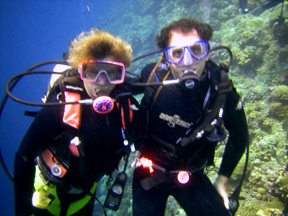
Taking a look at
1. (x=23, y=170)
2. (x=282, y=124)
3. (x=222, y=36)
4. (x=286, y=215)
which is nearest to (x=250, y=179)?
(x=286, y=215)

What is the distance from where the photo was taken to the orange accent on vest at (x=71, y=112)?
1.92m

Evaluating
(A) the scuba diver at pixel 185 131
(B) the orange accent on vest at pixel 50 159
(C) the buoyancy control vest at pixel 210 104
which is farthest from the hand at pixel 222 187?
(B) the orange accent on vest at pixel 50 159

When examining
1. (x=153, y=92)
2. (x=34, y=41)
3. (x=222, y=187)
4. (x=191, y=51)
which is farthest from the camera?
(x=34, y=41)

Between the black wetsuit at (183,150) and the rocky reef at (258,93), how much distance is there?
9.81 feet

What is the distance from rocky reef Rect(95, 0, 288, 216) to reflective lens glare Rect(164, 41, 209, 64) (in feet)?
13.6

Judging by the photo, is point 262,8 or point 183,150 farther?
point 262,8

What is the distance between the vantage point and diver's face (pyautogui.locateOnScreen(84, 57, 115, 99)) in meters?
1.96

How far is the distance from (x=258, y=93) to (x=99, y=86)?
301 inches

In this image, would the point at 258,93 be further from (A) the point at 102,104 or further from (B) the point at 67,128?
(B) the point at 67,128

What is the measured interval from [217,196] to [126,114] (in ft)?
6.08

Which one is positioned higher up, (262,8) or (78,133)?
(262,8)

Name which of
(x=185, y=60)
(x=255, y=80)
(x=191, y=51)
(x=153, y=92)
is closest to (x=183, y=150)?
(x=153, y=92)

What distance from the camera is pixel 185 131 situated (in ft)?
7.48

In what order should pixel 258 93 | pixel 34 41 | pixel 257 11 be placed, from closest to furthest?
1. pixel 258 93
2. pixel 257 11
3. pixel 34 41
